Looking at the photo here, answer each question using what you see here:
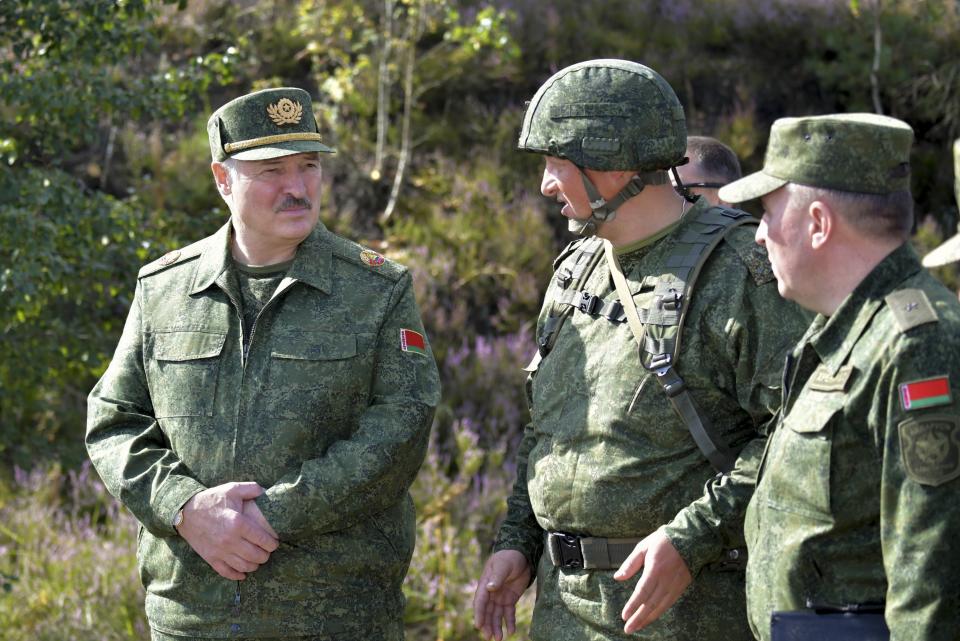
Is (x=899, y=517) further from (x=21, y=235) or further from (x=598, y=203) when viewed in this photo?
(x=21, y=235)

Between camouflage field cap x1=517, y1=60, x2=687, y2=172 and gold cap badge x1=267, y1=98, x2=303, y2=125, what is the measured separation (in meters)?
0.81

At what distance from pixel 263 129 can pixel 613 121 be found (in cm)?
108

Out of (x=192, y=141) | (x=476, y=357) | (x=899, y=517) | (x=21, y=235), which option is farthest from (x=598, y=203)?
(x=192, y=141)

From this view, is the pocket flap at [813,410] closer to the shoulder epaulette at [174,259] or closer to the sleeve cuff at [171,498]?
the sleeve cuff at [171,498]

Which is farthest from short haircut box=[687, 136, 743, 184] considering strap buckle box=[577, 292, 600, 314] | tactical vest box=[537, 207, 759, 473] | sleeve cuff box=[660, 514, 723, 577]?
sleeve cuff box=[660, 514, 723, 577]

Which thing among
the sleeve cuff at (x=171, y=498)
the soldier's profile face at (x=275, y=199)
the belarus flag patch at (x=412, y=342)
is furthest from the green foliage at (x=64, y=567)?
the belarus flag patch at (x=412, y=342)

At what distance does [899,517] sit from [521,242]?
6.92 metres

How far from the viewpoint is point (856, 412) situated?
7.57 feet

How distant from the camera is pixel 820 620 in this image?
230 centimetres

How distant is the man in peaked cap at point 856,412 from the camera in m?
2.16

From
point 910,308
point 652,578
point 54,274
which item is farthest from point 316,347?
point 54,274

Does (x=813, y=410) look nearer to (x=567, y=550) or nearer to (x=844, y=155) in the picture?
(x=844, y=155)

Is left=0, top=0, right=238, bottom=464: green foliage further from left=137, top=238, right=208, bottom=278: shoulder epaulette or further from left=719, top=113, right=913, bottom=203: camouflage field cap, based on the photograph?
left=719, top=113, right=913, bottom=203: camouflage field cap

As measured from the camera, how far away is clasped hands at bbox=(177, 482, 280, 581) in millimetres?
3203
